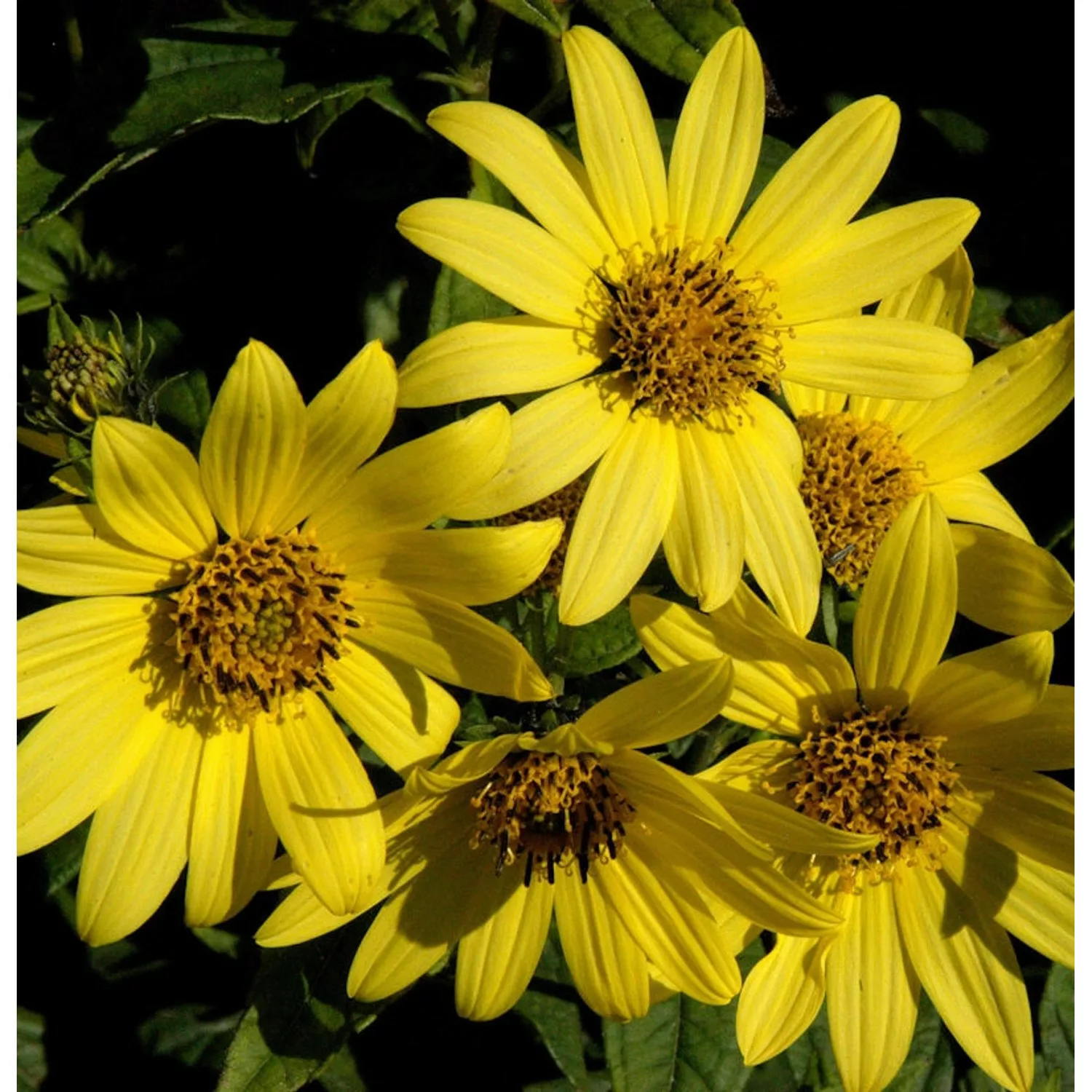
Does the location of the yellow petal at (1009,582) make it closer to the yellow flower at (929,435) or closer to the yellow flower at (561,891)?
the yellow flower at (929,435)

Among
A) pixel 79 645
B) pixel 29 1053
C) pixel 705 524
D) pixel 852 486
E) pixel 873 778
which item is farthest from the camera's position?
pixel 29 1053

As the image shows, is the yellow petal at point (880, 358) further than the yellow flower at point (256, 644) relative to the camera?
Yes

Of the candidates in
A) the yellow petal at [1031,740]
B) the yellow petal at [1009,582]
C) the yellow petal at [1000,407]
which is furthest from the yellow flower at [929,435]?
the yellow petal at [1031,740]

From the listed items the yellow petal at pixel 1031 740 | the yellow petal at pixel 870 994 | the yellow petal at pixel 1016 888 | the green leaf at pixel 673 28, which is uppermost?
the green leaf at pixel 673 28

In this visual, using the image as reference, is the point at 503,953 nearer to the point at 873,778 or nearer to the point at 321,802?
the point at 321,802

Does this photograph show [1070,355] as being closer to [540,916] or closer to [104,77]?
[540,916]

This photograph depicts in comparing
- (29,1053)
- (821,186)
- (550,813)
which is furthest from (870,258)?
(29,1053)

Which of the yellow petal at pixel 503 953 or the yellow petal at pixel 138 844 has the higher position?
the yellow petal at pixel 138 844
